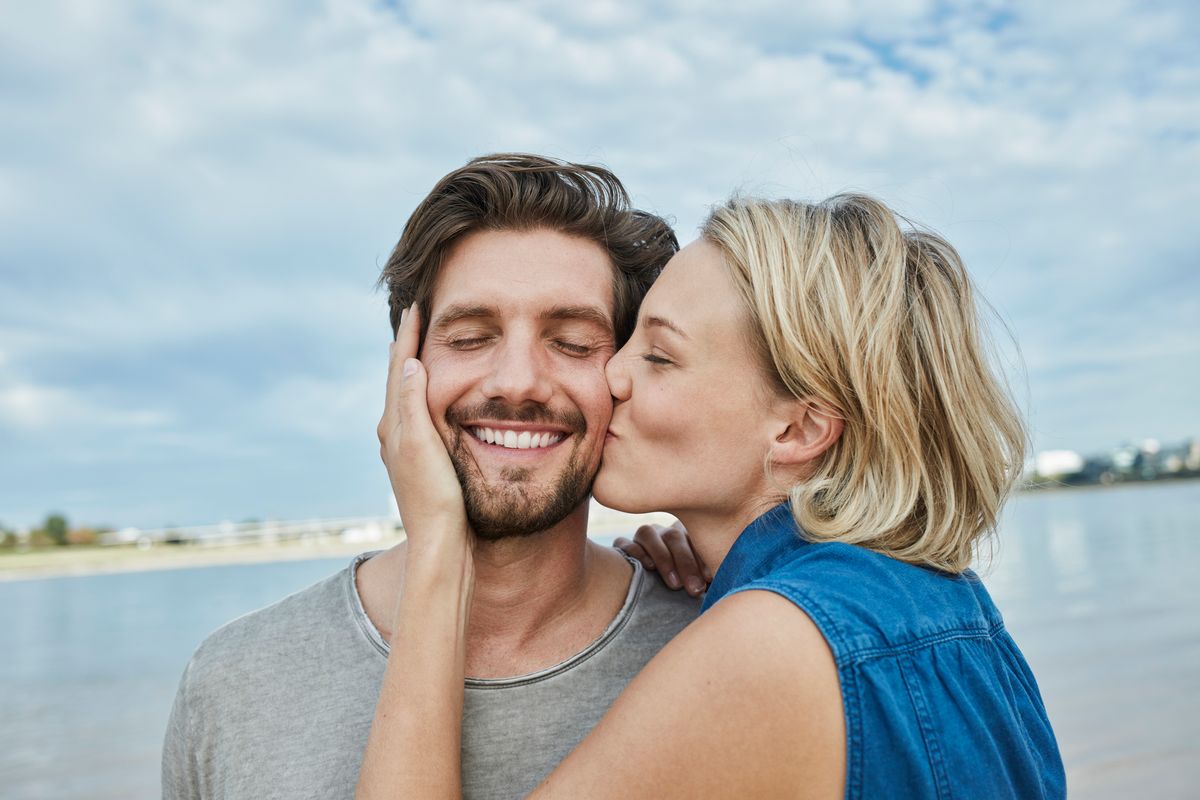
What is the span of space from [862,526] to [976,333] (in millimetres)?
658

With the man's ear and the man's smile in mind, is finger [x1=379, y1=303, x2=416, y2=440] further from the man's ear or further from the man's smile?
the man's ear

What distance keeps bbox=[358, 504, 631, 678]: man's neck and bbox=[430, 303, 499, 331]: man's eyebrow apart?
67 cm

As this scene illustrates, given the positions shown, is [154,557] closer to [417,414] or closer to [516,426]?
[417,414]

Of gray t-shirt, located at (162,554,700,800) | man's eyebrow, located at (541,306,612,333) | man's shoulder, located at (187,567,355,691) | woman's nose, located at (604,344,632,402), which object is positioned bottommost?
gray t-shirt, located at (162,554,700,800)

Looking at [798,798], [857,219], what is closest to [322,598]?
[798,798]

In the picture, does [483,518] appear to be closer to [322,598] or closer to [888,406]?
[322,598]

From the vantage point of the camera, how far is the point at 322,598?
2.82 m

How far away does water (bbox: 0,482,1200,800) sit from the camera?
851 cm

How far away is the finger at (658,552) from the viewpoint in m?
3.00

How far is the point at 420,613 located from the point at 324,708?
452 mm

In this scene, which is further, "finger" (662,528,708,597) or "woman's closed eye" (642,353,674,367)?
"finger" (662,528,708,597)

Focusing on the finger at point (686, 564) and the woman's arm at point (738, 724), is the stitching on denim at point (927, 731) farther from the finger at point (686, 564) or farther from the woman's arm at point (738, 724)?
the finger at point (686, 564)

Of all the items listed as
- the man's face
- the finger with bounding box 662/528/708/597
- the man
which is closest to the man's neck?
the man

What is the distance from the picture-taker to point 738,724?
5.36 feet
